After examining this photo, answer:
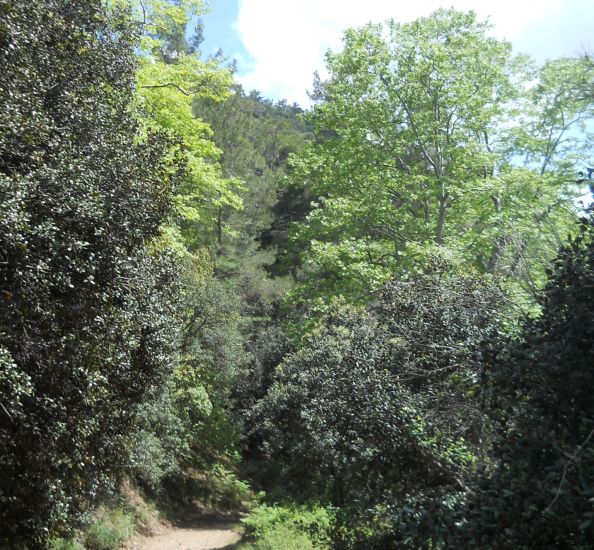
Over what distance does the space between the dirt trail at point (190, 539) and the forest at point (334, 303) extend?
1.91ft

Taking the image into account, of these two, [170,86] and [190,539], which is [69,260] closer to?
[170,86]

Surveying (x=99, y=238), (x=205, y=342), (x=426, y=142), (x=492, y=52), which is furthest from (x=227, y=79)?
(x=99, y=238)

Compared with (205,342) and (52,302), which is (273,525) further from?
(52,302)

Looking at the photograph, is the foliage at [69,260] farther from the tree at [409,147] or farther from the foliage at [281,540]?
the tree at [409,147]

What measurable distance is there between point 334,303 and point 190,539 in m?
7.87

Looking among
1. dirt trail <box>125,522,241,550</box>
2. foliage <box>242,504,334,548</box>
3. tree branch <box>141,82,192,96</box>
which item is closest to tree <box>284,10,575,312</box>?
tree branch <box>141,82,192,96</box>

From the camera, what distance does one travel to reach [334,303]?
12.9 metres

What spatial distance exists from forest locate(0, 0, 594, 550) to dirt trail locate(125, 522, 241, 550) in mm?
581

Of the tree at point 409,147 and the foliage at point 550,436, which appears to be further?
the tree at point 409,147

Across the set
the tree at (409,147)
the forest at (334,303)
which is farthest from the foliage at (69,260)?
the tree at (409,147)

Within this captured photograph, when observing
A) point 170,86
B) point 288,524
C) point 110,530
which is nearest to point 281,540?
point 288,524

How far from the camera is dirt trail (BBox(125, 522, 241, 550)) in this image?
13.4 metres

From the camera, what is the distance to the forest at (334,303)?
3703 millimetres

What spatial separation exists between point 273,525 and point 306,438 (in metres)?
2.14
